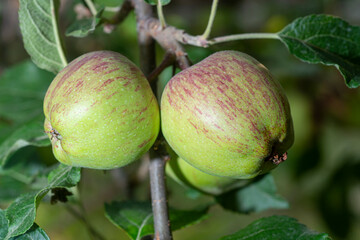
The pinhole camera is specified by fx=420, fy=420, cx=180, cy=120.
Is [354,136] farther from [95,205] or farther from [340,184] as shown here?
[95,205]

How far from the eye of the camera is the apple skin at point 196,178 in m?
1.09

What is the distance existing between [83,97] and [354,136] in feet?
7.56

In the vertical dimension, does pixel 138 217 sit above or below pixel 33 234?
below

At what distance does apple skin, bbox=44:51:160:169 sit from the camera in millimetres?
832

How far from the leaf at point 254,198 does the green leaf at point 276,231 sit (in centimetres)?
21

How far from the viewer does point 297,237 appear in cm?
96

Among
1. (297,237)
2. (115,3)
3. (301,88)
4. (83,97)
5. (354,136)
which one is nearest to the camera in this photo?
(83,97)

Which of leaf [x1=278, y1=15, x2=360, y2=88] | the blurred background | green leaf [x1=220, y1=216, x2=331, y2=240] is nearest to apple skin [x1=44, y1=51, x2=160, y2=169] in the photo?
green leaf [x1=220, y1=216, x2=331, y2=240]

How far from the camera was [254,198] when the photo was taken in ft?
4.17

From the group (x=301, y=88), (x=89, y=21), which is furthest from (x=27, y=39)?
(x=301, y=88)

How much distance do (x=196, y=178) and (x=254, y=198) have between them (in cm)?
26

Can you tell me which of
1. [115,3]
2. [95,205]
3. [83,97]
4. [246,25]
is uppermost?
[83,97]

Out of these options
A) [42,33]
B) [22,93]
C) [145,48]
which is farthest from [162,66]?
[22,93]

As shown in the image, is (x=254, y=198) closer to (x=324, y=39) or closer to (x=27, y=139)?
(x=324, y=39)
